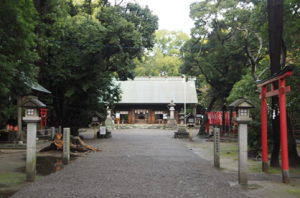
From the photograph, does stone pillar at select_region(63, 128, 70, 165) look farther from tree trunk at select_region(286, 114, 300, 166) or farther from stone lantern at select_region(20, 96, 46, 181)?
tree trunk at select_region(286, 114, 300, 166)

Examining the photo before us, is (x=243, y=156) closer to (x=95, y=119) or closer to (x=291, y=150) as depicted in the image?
(x=291, y=150)

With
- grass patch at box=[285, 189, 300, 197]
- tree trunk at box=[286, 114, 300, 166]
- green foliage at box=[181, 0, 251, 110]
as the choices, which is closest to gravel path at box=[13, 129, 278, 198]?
grass patch at box=[285, 189, 300, 197]

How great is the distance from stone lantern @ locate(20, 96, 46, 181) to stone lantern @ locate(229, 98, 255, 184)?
17.1 ft

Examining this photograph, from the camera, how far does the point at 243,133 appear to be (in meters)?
7.49

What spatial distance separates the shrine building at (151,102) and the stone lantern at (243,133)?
33.3 meters

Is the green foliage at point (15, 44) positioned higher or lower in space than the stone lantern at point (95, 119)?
higher

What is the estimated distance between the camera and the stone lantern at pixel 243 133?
7227 mm

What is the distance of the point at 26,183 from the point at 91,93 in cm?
1533

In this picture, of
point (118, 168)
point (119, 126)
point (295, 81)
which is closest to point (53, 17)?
point (118, 168)

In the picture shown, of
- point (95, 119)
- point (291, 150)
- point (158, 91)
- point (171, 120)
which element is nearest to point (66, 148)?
point (291, 150)

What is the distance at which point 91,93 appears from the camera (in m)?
22.1

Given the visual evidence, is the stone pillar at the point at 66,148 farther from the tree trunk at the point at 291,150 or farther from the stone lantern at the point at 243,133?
the tree trunk at the point at 291,150

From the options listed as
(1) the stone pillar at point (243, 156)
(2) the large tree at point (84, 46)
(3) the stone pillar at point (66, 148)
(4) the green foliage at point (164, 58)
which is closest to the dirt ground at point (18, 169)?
(3) the stone pillar at point (66, 148)

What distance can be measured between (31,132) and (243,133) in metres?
5.48
